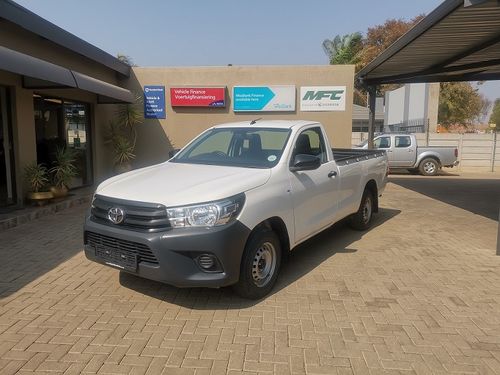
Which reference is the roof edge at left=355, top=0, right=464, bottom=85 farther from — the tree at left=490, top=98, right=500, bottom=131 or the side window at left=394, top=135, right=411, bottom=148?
the tree at left=490, top=98, right=500, bottom=131

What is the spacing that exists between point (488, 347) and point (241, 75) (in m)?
11.5

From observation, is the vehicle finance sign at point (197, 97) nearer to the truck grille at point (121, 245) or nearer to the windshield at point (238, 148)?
the windshield at point (238, 148)

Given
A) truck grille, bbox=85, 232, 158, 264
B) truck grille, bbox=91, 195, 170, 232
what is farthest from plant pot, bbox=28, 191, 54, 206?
truck grille, bbox=91, 195, 170, 232

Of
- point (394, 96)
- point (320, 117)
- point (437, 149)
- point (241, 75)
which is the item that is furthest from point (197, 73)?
point (394, 96)

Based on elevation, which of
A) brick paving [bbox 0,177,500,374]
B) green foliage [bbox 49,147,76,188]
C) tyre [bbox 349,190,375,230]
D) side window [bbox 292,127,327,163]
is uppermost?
side window [bbox 292,127,327,163]

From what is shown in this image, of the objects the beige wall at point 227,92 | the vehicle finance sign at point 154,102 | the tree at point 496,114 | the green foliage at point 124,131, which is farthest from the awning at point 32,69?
the tree at point 496,114

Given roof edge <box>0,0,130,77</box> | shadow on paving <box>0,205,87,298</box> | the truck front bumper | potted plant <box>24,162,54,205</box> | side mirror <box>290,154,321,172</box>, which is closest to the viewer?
the truck front bumper

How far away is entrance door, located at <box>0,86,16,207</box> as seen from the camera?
864 cm

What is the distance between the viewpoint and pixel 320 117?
1378 centimetres

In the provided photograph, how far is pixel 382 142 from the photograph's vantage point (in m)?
18.6

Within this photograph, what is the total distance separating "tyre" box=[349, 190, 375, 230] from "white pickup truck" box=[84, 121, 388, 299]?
1543 millimetres

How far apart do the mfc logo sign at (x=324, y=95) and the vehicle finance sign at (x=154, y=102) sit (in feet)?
15.1

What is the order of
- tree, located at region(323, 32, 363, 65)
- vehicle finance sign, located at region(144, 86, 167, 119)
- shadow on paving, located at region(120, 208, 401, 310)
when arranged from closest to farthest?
1. shadow on paving, located at region(120, 208, 401, 310)
2. vehicle finance sign, located at region(144, 86, 167, 119)
3. tree, located at region(323, 32, 363, 65)

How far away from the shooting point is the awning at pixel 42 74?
22.1 ft
